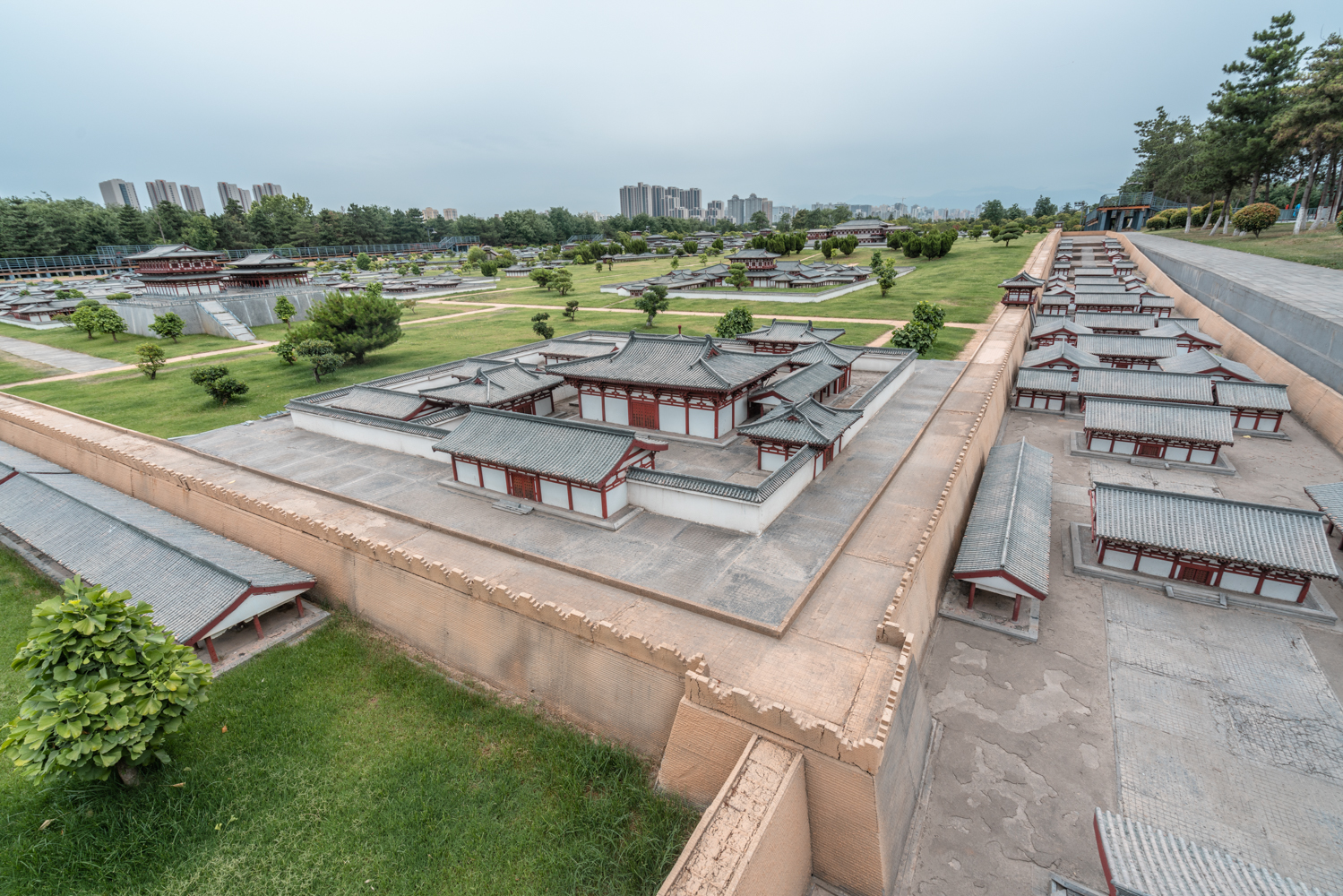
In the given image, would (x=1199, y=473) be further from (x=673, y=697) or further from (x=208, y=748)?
(x=208, y=748)

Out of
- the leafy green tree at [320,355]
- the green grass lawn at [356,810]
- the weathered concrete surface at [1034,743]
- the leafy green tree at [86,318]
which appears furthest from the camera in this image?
the leafy green tree at [86,318]

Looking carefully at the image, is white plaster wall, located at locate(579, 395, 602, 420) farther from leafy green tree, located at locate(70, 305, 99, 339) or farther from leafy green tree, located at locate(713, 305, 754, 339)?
leafy green tree, located at locate(70, 305, 99, 339)

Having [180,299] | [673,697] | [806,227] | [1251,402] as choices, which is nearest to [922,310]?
[1251,402]

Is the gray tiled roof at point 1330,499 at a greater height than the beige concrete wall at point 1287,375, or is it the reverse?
the beige concrete wall at point 1287,375

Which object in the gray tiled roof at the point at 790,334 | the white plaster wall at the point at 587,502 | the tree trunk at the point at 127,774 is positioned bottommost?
the tree trunk at the point at 127,774

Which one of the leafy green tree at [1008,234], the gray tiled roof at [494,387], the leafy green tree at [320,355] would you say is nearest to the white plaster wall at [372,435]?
the gray tiled roof at [494,387]

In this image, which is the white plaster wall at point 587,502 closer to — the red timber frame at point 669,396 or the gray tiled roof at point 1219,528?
the red timber frame at point 669,396
